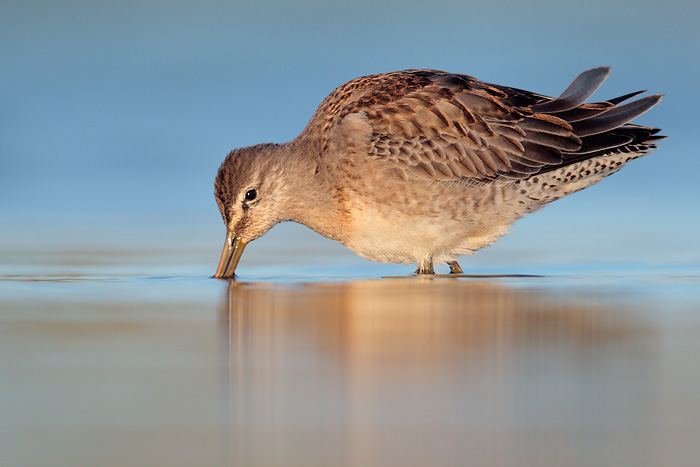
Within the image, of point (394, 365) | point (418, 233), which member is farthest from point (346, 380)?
point (418, 233)

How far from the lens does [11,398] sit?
8.69 feet

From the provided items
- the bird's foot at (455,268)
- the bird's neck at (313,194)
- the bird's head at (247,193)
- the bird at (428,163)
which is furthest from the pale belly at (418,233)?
the bird's head at (247,193)

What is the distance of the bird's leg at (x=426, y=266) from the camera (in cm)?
603

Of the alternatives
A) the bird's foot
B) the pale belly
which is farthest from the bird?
the bird's foot

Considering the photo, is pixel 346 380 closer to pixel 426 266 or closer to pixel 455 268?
pixel 426 266

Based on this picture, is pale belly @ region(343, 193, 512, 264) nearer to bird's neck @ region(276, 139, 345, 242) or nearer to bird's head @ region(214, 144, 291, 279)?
bird's neck @ region(276, 139, 345, 242)

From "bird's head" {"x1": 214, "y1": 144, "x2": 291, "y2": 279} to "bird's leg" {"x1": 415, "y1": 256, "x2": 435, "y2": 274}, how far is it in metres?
1.24

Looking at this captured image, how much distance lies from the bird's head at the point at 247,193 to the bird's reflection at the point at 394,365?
1.74m

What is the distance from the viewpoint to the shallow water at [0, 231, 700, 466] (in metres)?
2.18

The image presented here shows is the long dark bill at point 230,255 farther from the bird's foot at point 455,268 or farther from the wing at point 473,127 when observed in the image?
the bird's foot at point 455,268

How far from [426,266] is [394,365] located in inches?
121

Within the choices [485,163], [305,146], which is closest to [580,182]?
[485,163]

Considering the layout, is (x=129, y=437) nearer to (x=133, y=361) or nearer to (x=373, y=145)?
(x=133, y=361)

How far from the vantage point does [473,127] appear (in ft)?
20.0
